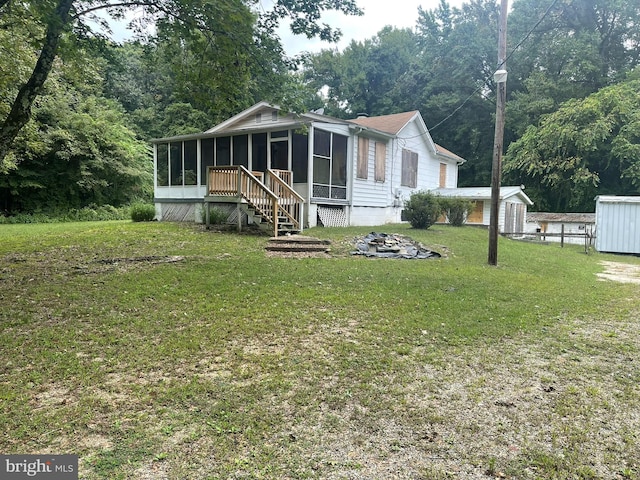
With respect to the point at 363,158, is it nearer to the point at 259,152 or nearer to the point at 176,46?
the point at 259,152

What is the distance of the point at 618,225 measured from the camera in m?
14.8

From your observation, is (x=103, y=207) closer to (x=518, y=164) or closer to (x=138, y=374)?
(x=138, y=374)

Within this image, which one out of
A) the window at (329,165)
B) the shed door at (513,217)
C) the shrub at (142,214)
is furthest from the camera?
the shed door at (513,217)

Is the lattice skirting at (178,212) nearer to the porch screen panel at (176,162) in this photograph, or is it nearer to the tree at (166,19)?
the porch screen panel at (176,162)

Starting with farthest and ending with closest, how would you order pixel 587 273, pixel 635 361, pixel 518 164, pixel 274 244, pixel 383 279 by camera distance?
pixel 518 164
pixel 274 244
pixel 587 273
pixel 383 279
pixel 635 361

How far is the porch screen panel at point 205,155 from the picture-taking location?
1546 centimetres

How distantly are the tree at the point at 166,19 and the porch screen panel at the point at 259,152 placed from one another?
19.3ft

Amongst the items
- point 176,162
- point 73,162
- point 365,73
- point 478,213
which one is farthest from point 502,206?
point 73,162

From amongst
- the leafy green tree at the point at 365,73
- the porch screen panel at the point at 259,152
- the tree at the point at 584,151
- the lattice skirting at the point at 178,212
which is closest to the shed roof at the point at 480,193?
the tree at the point at 584,151

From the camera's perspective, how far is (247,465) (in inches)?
88.3

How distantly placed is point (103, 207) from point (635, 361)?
81.1ft

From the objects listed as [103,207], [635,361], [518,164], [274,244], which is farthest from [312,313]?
[518,164]

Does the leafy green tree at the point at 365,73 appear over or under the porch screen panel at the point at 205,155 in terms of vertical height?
over

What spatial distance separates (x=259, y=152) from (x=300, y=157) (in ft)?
5.64
